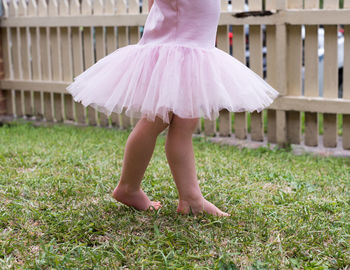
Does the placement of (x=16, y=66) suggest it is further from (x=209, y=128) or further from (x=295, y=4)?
(x=295, y=4)

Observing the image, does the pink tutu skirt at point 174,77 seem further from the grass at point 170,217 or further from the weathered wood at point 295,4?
the weathered wood at point 295,4

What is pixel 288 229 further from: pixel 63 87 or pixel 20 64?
pixel 20 64

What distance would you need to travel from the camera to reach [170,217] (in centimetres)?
237

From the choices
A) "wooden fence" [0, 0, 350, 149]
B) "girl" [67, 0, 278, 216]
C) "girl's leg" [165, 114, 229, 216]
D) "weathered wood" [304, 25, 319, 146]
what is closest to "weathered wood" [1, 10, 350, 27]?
"wooden fence" [0, 0, 350, 149]

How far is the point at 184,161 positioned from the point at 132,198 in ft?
1.14

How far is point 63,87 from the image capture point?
5.33m

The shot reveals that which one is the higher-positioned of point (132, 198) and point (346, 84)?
point (346, 84)

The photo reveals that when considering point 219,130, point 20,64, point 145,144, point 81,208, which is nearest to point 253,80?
point 145,144

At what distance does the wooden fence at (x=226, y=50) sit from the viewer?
4.08 metres

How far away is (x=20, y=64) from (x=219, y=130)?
2.39 meters

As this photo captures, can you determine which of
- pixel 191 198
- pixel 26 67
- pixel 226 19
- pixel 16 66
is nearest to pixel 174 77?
pixel 191 198

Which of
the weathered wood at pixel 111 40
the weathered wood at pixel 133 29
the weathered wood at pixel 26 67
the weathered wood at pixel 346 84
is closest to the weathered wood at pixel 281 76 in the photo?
the weathered wood at pixel 346 84

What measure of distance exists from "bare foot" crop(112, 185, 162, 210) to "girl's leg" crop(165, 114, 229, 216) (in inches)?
7.9

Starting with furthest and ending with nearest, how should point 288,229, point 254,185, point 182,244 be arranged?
1. point 254,185
2. point 288,229
3. point 182,244
